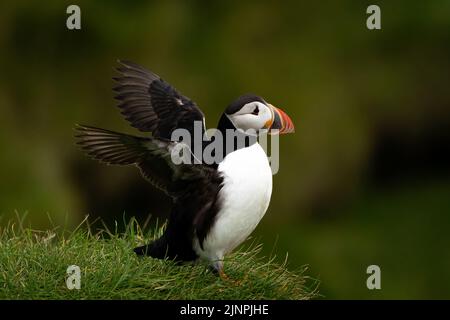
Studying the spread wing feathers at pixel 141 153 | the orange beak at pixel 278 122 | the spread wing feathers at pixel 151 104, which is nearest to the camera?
the spread wing feathers at pixel 141 153

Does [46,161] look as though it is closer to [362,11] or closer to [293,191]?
[293,191]

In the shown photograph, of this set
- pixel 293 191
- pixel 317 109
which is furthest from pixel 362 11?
pixel 293 191

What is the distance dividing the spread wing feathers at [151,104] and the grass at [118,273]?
383 millimetres

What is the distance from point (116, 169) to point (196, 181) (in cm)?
246

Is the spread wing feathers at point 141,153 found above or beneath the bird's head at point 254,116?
beneath

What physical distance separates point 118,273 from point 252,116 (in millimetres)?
652

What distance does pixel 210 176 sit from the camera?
3.40 metres

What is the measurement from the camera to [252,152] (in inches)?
134

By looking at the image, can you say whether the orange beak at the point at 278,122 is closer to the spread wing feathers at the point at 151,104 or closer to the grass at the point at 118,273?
the spread wing feathers at the point at 151,104

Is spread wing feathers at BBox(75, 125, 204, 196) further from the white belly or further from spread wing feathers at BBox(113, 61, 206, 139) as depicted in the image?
spread wing feathers at BBox(113, 61, 206, 139)

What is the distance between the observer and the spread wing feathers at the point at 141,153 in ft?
10.8

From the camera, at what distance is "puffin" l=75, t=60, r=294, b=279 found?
3338mm

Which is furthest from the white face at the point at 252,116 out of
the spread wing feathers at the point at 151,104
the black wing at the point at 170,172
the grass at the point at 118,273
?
the grass at the point at 118,273

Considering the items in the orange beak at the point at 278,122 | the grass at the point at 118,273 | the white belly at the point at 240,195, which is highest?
the orange beak at the point at 278,122
